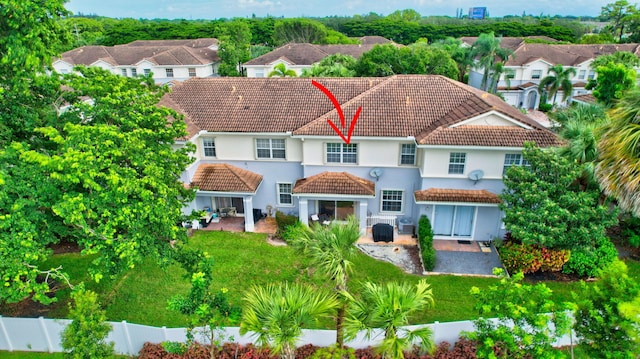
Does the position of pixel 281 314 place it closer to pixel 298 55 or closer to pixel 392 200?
pixel 392 200

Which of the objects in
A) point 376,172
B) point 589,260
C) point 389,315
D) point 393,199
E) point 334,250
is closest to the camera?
point 389,315

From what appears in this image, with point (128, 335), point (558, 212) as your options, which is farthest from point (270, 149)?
point (558, 212)

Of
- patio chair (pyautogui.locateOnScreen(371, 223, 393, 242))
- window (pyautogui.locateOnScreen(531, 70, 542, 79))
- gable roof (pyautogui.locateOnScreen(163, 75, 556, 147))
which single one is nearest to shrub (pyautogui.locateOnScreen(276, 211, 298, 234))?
patio chair (pyautogui.locateOnScreen(371, 223, 393, 242))

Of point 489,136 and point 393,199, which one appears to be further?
point 393,199

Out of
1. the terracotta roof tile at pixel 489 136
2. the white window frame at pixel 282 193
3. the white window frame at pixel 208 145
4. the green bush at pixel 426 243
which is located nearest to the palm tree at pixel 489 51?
the terracotta roof tile at pixel 489 136

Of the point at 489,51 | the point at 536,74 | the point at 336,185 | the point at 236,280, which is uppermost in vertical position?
the point at 489,51

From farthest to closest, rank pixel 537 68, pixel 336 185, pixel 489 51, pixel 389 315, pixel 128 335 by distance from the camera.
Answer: pixel 537 68, pixel 489 51, pixel 336 185, pixel 128 335, pixel 389 315

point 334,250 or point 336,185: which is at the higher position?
point 334,250

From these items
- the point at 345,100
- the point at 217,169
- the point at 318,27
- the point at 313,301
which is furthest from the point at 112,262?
the point at 318,27

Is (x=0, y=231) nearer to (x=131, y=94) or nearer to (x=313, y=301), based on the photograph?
(x=131, y=94)
